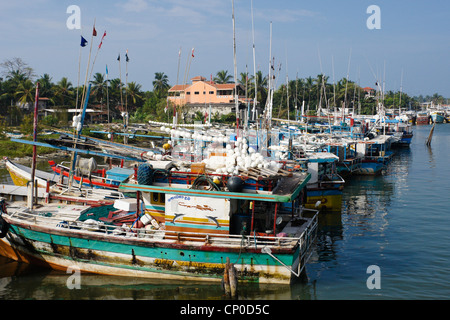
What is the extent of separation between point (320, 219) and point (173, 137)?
983cm

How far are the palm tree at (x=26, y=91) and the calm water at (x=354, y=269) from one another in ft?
155

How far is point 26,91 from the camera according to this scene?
59.0m

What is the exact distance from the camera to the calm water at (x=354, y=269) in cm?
1432

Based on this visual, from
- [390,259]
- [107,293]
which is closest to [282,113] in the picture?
[390,259]

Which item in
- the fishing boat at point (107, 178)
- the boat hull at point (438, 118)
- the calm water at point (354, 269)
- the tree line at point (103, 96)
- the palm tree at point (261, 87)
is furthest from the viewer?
the boat hull at point (438, 118)

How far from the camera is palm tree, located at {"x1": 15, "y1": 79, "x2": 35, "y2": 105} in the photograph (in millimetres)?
58812

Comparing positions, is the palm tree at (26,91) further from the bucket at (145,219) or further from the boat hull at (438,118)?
the boat hull at (438,118)

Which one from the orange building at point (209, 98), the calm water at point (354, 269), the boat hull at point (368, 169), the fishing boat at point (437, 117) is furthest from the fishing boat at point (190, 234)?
the fishing boat at point (437, 117)

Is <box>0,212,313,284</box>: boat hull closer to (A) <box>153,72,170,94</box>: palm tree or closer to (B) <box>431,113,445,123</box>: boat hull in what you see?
(A) <box>153,72,170,94</box>: palm tree

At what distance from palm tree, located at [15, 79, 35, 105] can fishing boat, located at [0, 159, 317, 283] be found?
48.3 meters

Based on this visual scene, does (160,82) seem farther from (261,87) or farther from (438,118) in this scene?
(438,118)
